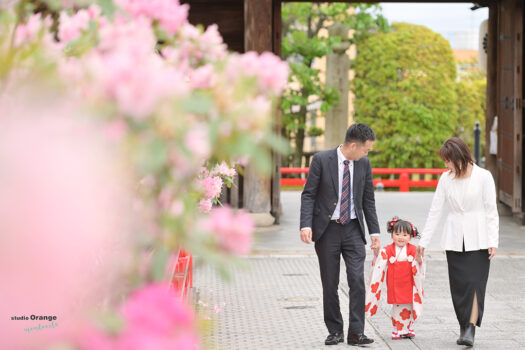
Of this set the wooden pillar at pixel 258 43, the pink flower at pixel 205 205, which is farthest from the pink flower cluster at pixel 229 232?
the wooden pillar at pixel 258 43

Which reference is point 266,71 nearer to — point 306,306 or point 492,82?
point 306,306

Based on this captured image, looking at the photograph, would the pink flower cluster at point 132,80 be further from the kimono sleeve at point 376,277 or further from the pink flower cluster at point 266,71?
the kimono sleeve at point 376,277

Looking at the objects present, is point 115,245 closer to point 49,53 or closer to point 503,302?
point 49,53

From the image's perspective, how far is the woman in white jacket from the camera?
22.6 feet

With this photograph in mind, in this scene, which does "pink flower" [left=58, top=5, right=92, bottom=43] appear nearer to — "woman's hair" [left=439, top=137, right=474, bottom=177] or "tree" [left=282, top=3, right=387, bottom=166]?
"woman's hair" [left=439, top=137, right=474, bottom=177]

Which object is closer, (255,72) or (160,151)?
(160,151)

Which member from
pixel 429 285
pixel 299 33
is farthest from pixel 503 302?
pixel 299 33

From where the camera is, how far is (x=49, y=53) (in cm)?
220

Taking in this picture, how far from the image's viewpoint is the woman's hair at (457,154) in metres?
6.84

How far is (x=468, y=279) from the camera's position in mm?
6988

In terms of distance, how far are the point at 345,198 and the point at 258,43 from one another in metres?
8.97

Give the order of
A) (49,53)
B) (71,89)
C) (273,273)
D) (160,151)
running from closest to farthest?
1. (160,151)
2. (71,89)
3. (49,53)
4. (273,273)

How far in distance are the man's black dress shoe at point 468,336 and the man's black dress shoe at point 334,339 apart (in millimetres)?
890

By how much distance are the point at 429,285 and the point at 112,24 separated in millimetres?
8329
